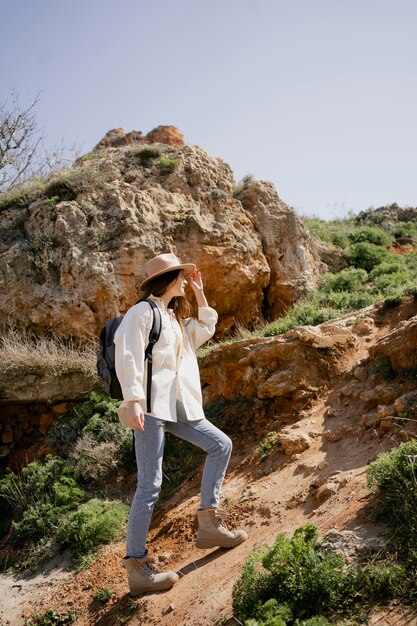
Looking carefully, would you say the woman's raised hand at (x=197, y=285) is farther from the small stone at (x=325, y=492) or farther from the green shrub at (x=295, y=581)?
the green shrub at (x=295, y=581)

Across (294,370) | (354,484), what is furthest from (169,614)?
(294,370)

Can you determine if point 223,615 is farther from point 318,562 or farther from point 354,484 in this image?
point 354,484

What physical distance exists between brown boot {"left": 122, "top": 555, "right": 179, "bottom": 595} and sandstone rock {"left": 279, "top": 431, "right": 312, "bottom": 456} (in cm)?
186

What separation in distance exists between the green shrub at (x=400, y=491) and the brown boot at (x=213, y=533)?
3.83 feet

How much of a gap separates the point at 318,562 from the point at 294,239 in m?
7.93

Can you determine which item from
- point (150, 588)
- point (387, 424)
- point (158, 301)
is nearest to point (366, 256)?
point (387, 424)

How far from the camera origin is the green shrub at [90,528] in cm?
590

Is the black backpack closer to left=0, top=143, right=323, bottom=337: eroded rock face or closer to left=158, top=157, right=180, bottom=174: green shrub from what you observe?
left=0, top=143, right=323, bottom=337: eroded rock face

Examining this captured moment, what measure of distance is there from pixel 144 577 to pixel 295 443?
213 cm

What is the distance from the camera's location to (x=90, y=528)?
19.5 ft

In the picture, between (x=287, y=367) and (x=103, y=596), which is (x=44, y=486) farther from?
(x=287, y=367)

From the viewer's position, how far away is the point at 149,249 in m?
9.23

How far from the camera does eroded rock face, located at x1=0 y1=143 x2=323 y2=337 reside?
29.7 ft

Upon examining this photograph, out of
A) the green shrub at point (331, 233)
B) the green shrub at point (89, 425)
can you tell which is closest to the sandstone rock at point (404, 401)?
the green shrub at point (89, 425)
